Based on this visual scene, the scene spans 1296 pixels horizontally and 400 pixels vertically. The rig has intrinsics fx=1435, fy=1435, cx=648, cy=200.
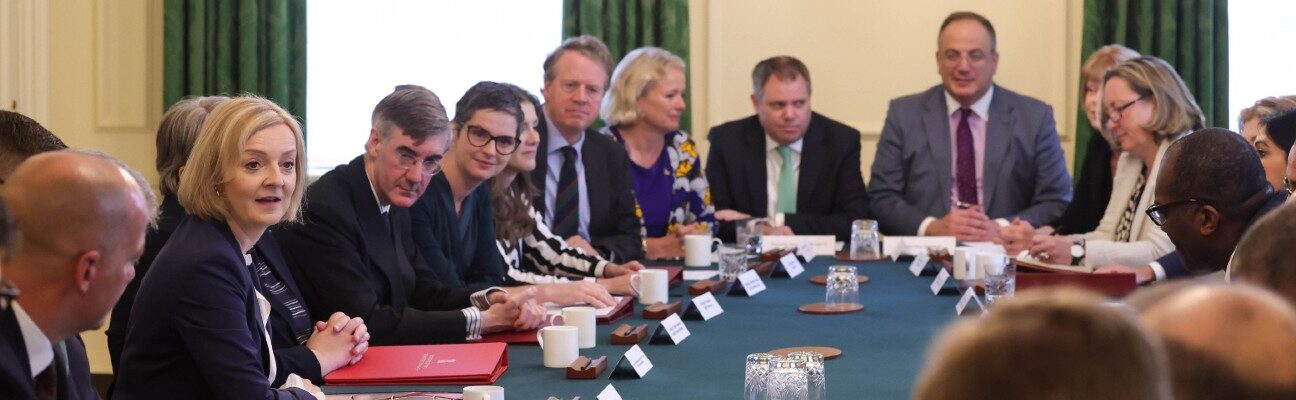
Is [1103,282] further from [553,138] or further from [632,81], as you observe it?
[632,81]

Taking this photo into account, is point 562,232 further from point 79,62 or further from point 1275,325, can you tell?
point 1275,325

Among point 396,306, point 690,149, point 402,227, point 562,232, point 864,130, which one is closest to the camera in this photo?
point 396,306

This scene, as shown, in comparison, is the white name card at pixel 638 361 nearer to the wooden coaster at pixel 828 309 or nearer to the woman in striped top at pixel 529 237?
the wooden coaster at pixel 828 309

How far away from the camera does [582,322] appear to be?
10.2 feet

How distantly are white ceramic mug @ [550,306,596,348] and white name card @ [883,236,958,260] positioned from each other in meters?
2.17

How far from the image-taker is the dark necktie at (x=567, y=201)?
17.0 ft

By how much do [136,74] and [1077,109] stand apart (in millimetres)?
4688

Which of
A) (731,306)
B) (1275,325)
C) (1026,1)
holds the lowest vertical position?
(731,306)

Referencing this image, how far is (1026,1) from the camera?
718 cm

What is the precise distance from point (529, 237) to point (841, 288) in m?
1.29

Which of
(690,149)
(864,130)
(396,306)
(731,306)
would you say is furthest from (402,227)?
(864,130)

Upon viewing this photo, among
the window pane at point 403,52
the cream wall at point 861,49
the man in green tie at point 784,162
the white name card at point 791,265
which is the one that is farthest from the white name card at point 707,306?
the window pane at point 403,52

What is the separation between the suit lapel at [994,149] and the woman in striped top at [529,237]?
2.25 m

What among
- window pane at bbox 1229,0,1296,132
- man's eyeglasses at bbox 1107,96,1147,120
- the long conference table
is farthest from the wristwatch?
window pane at bbox 1229,0,1296,132
